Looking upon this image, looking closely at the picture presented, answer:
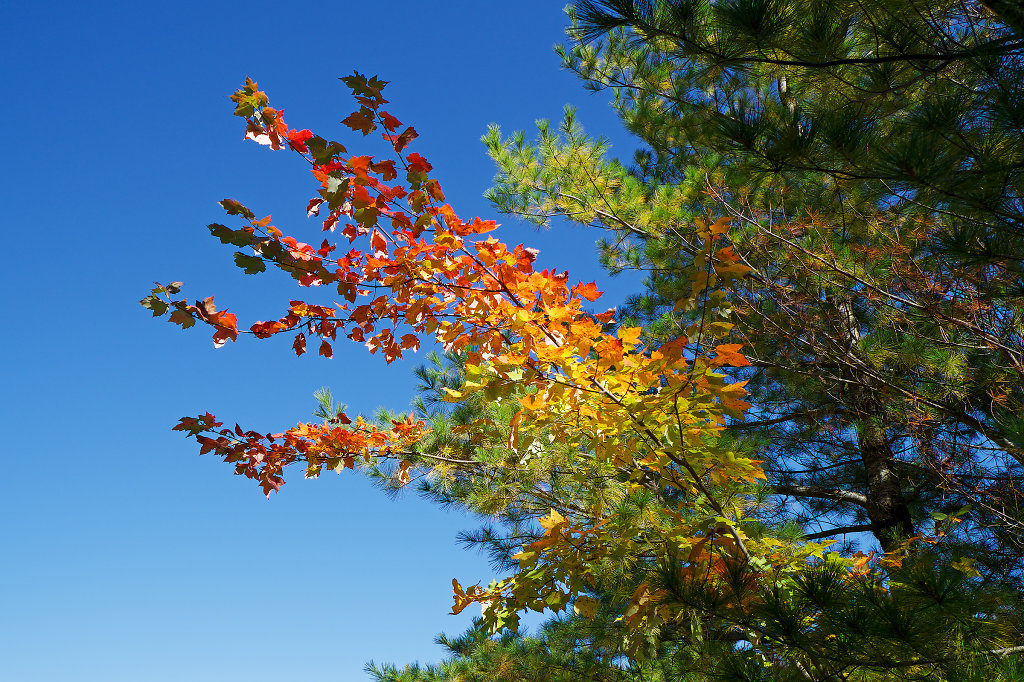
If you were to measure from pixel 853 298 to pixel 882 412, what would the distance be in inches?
35.7

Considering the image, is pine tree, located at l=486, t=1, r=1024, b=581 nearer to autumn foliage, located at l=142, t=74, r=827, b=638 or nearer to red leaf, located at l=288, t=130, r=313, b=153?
autumn foliage, located at l=142, t=74, r=827, b=638

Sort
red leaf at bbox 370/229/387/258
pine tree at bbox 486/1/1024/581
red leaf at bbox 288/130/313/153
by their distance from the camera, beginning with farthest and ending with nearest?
pine tree at bbox 486/1/1024/581 < red leaf at bbox 370/229/387/258 < red leaf at bbox 288/130/313/153

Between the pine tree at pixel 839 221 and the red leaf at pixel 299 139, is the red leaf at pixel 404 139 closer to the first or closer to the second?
the red leaf at pixel 299 139

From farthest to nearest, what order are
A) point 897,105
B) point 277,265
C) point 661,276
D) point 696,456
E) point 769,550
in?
point 661,276
point 897,105
point 769,550
point 696,456
point 277,265

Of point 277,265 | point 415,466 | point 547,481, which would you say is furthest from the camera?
point 415,466

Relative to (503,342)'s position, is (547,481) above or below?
above

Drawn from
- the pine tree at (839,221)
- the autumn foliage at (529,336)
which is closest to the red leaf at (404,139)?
the autumn foliage at (529,336)

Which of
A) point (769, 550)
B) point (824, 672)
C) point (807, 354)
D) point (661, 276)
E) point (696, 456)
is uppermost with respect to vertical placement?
point (661, 276)

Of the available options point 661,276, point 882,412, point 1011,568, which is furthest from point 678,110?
point 1011,568

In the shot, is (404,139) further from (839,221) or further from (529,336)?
(839,221)

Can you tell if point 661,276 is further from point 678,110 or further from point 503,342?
point 503,342

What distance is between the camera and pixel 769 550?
8.11 ft

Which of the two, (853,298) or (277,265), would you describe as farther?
(853,298)

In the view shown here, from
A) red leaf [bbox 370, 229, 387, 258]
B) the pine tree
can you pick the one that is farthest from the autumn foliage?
the pine tree
